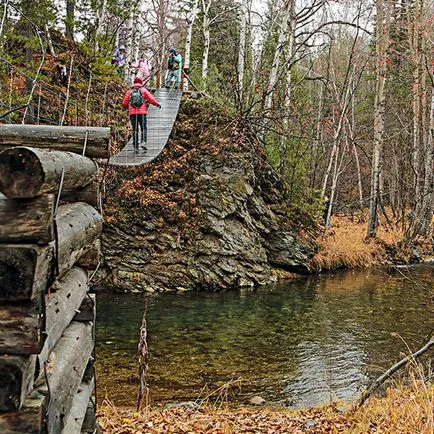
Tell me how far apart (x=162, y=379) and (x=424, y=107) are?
17.0 m

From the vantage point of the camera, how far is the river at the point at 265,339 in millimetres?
7250

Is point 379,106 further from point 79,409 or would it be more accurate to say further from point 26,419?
point 26,419

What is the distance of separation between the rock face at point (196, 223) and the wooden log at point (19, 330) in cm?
1127

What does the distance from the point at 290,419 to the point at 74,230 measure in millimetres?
3728

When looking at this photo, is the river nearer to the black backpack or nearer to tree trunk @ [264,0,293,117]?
the black backpack

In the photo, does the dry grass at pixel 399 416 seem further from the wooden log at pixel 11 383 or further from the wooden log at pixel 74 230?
the wooden log at pixel 11 383

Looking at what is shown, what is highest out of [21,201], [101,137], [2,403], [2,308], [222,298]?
[101,137]

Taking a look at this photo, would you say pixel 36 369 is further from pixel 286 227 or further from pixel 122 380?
pixel 286 227

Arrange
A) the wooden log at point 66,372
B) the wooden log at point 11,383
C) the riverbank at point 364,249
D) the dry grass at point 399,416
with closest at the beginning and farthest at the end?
the wooden log at point 11,383 → the wooden log at point 66,372 → the dry grass at point 399,416 → the riverbank at point 364,249

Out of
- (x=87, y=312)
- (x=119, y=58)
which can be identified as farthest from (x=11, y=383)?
(x=119, y=58)

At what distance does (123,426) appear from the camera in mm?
4984

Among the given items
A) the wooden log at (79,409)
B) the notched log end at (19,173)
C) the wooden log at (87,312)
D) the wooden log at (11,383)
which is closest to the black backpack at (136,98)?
the wooden log at (87,312)

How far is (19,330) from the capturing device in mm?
1970

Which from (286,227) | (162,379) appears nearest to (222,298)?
(286,227)
